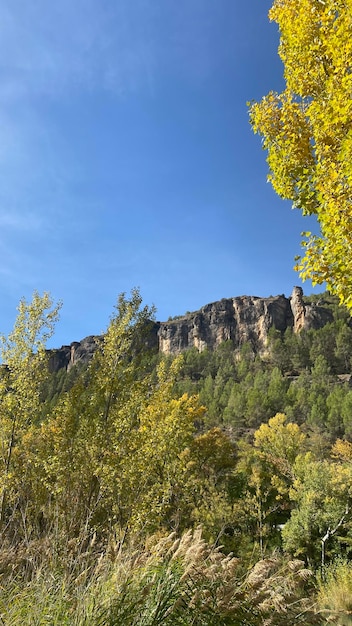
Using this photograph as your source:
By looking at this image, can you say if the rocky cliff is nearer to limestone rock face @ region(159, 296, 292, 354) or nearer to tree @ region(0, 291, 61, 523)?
limestone rock face @ region(159, 296, 292, 354)

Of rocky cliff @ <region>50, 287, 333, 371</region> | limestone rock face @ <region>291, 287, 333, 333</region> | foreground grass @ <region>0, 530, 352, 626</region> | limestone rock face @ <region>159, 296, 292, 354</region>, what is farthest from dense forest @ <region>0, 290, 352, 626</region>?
limestone rock face @ <region>159, 296, 292, 354</region>

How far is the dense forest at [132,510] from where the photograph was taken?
284 centimetres

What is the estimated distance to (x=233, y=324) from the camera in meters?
125

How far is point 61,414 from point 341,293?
22.6ft

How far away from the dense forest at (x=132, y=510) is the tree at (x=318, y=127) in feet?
8.82

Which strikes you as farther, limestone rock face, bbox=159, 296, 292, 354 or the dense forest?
limestone rock face, bbox=159, 296, 292, 354

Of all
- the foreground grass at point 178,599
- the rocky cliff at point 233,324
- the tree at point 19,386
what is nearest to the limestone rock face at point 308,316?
the rocky cliff at point 233,324

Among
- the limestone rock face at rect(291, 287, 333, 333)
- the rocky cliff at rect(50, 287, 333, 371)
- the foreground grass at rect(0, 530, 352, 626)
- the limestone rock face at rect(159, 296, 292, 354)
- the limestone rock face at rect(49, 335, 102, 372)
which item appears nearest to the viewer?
the foreground grass at rect(0, 530, 352, 626)

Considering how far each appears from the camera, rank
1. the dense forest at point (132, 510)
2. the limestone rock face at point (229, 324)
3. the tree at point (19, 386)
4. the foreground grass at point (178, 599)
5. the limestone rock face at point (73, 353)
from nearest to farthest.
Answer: the foreground grass at point (178, 599) → the dense forest at point (132, 510) → the tree at point (19, 386) → the limestone rock face at point (229, 324) → the limestone rock face at point (73, 353)

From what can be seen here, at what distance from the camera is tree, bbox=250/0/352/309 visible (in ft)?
11.8

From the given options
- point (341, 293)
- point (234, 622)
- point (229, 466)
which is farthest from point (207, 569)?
point (229, 466)

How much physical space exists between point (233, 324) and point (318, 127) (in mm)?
122638

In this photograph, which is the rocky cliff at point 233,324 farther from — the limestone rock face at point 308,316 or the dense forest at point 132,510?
the dense forest at point 132,510

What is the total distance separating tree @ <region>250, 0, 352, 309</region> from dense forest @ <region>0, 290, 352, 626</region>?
2.69 metres
